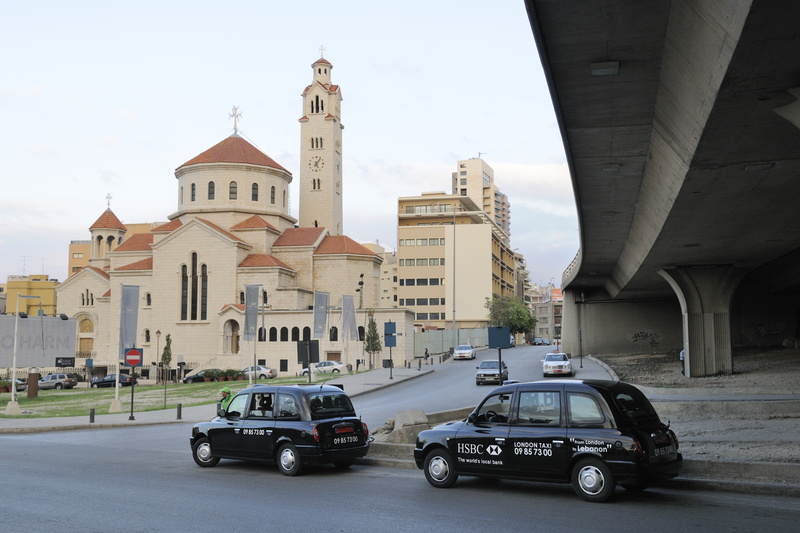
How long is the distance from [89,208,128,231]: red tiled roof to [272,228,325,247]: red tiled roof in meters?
28.3

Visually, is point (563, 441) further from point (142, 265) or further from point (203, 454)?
point (142, 265)

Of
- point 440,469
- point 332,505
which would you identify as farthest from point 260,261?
point 332,505

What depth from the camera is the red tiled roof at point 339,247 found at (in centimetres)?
8050

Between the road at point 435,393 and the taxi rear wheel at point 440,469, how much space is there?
10.7 metres

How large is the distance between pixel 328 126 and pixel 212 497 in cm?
7614

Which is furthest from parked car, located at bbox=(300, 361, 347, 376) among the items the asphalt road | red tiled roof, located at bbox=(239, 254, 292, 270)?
the asphalt road

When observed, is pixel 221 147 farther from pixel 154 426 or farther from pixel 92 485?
pixel 92 485

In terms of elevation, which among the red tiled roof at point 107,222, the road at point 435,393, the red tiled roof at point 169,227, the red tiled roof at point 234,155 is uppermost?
the red tiled roof at point 234,155

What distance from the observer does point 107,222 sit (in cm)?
9812

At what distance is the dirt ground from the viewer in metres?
14.1

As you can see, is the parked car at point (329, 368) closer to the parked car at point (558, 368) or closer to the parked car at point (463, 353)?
the parked car at point (463, 353)

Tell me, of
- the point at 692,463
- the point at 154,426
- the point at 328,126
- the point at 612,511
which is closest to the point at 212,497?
the point at 612,511

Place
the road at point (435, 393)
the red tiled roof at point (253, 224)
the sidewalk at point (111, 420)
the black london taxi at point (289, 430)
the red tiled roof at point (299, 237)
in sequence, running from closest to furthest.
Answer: the black london taxi at point (289, 430), the sidewalk at point (111, 420), the road at point (435, 393), the red tiled roof at point (253, 224), the red tiled roof at point (299, 237)

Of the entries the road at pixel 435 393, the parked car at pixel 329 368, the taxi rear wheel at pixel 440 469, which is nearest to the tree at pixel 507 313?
the parked car at pixel 329 368
